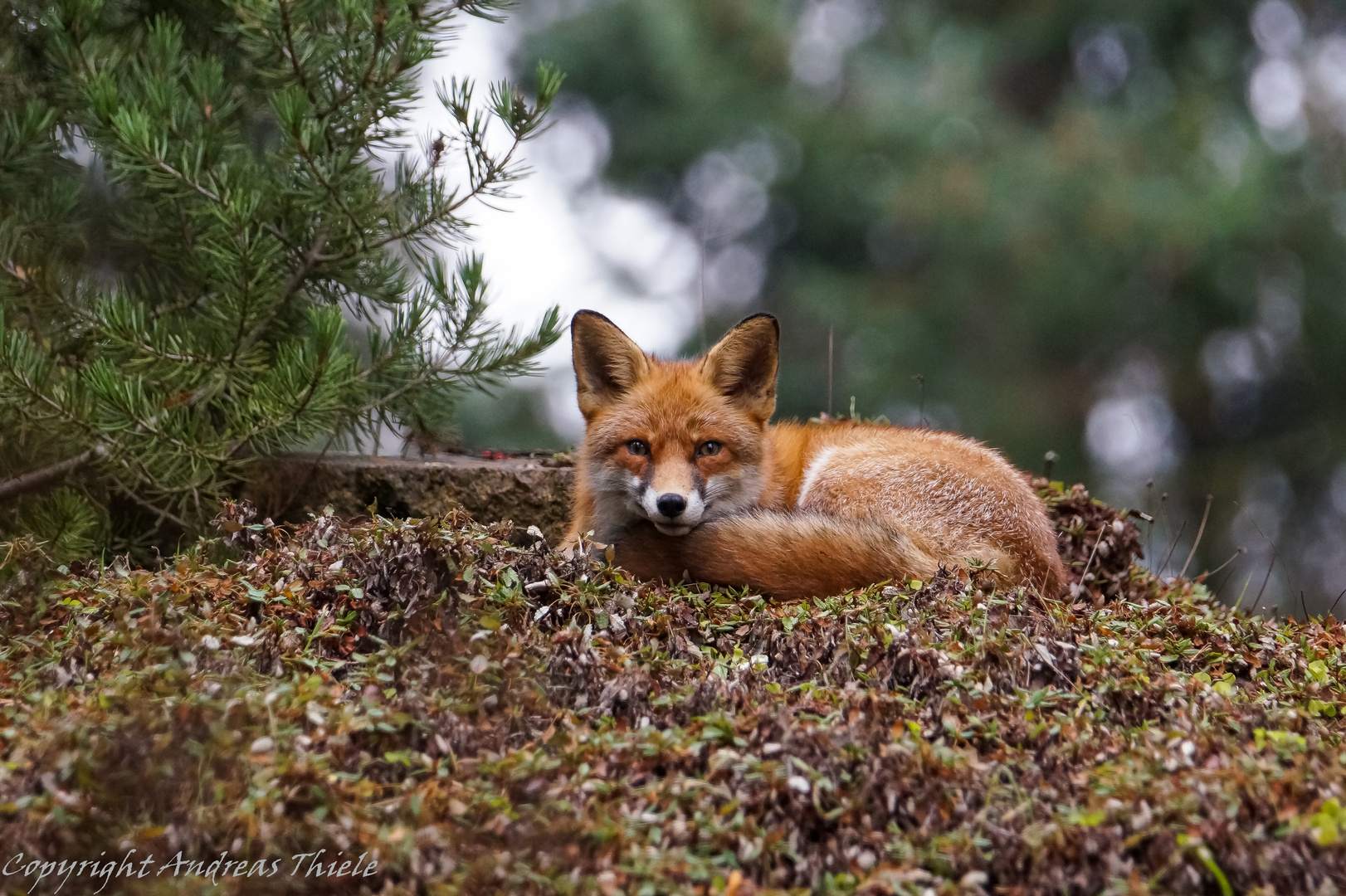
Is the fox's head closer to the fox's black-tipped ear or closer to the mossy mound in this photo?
the fox's black-tipped ear

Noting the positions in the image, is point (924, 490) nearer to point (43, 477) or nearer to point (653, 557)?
point (653, 557)

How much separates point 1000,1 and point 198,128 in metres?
8.43

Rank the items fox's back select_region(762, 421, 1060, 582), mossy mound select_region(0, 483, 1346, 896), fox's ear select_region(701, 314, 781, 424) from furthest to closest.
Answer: fox's ear select_region(701, 314, 781, 424) < fox's back select_region(762, 421, 1060, 582) < mossy mound select_region(0, 483, 1346, 896)

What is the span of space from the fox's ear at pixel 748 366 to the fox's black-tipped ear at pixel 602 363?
300 mm

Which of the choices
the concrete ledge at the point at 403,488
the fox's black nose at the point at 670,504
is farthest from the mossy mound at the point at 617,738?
the concrete ledge at the point at 403,488

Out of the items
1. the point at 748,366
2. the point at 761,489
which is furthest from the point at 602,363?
the point at 761,489

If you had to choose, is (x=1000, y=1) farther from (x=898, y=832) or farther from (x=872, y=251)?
(x=898, y=832)

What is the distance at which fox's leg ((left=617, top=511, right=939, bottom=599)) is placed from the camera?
3.55 meters

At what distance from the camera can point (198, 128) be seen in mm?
4137

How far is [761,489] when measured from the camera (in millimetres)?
4332

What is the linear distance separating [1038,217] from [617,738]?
24.7 feet

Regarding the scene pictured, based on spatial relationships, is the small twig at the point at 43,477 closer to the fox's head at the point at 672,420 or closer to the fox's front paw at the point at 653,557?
the fox's head at the point at 672,420

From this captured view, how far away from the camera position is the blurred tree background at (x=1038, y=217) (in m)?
8.63

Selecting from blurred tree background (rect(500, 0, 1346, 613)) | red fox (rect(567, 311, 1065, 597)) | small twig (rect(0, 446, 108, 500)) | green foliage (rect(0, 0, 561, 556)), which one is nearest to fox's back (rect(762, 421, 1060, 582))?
red fox (rect(567, 311, 1065, 597))
